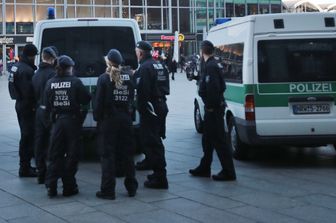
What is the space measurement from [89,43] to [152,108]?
114 inches

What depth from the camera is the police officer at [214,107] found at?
7.78m

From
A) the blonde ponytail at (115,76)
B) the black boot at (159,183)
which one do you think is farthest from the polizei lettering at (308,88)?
the blonde ponytail at (115,76)

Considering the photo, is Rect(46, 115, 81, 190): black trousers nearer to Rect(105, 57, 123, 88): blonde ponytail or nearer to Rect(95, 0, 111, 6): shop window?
Rect(105, 57, 123, 88): blonde ponytail

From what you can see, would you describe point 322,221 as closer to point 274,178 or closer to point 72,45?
point 274,178

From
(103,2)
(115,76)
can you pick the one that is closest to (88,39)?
(115,76)

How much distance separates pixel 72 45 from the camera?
9.90m

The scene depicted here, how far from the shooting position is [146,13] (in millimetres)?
57469

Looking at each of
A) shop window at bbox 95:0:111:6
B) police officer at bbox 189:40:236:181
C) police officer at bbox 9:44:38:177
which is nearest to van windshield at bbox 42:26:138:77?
police officer at bbox 9:44:38:177

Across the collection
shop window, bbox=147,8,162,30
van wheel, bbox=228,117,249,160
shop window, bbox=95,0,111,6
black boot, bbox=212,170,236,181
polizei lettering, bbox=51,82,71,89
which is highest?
shop window, bbox=95,0,111,6

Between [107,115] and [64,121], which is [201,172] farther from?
[64,121]

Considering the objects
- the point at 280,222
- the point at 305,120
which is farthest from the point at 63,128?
the point at 305,120

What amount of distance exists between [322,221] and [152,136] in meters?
2.49

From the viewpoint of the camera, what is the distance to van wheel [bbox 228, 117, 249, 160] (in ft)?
31.2

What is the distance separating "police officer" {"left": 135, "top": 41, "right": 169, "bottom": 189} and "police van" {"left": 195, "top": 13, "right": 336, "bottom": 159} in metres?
1.76
